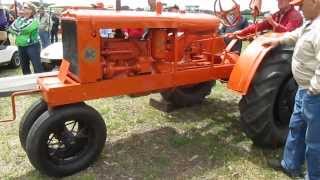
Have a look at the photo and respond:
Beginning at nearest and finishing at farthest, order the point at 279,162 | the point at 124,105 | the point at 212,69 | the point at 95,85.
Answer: the point at 95,85
the point at 279,162
the point at 212,69
the point at 124,105

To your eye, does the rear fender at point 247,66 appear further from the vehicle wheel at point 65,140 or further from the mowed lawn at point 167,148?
the vehicle wheel at point 65,140

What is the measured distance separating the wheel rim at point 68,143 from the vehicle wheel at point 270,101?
155cm

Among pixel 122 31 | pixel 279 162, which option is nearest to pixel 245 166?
pixel 279 162

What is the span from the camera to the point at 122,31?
4.21 meters

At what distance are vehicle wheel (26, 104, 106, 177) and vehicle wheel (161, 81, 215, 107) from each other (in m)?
1.90

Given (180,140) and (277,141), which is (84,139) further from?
(277,141)

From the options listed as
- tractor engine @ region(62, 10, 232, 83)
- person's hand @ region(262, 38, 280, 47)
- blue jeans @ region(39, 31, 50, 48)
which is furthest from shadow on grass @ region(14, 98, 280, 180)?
blue jeans @ region(39, 31, 50, 48)

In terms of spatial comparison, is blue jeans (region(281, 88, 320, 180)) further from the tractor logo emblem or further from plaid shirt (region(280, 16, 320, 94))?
the tractor logo emblem

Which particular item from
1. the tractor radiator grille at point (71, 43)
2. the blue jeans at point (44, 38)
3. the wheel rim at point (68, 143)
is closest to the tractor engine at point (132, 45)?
the tractor radiator grille at point (71, 43)

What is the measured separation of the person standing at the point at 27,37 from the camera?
7.78 m

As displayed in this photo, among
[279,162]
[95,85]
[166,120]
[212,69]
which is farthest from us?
[166,120]

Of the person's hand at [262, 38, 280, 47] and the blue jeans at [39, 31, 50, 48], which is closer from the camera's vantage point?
the person's hand at [262, 38, 280, 47]

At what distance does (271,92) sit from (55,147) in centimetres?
212

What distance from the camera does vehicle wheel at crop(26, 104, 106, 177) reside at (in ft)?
12.0
